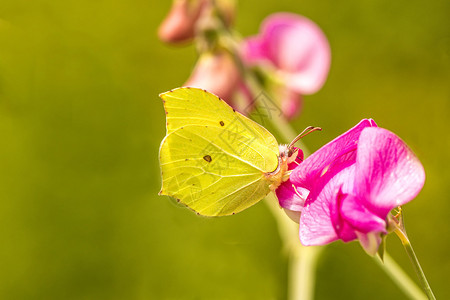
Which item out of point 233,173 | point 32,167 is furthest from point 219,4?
point 32,167

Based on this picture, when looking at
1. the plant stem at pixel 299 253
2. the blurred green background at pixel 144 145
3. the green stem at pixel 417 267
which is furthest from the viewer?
the blurred green background at pixel 144 145

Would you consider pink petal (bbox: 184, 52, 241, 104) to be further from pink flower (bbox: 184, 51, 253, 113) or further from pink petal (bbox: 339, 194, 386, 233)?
pink petal (bbox: 339, 194, 386, 233)

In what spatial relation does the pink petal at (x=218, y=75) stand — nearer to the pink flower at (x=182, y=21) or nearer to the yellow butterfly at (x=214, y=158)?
the pink flower at (x=182, y=21)

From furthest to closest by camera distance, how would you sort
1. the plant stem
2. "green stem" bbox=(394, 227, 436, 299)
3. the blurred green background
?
1. the blurred green background
2. the plant stem
3. "green stem" bbox=(394, 227, 436, 299)

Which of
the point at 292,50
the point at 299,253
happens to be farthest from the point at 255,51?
the point at 299,253

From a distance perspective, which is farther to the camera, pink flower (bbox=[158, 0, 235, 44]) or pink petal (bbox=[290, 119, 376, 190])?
pink flower (bbox=[158, 0, 235, 44])

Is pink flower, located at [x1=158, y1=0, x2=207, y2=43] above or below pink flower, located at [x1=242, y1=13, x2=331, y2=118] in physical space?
above

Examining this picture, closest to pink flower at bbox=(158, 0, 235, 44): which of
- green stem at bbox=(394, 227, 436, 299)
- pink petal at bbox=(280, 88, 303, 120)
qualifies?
pink petal at bbox=(280, 88, 303, 120)

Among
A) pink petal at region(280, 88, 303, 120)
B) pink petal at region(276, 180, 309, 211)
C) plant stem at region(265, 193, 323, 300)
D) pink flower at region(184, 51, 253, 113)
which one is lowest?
plant stem at region(265, 193, 323, 300)

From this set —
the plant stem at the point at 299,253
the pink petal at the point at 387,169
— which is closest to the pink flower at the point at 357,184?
the pink petal at the point at 387,169
